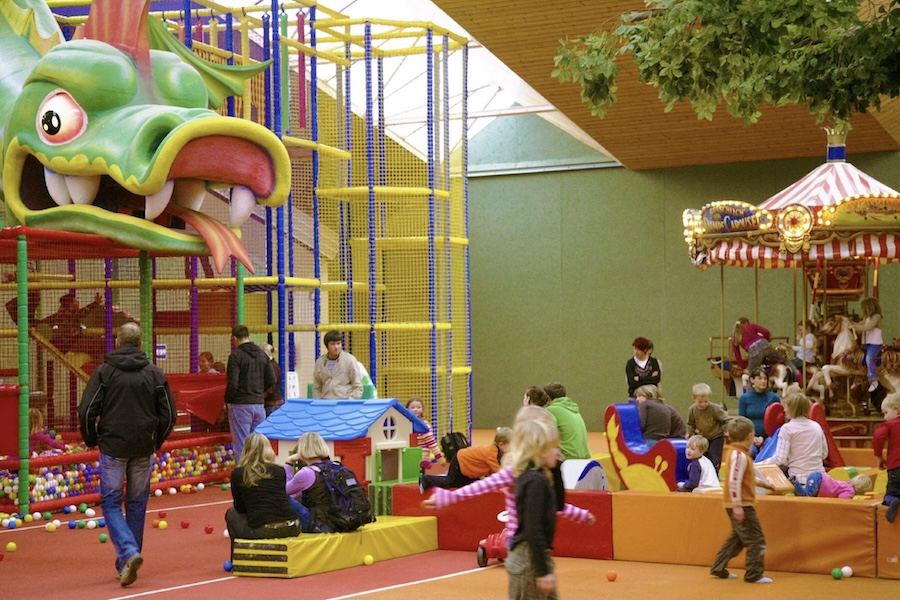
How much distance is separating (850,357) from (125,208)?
8895 mm

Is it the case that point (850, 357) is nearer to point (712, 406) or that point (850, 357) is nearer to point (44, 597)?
point (712, 406)

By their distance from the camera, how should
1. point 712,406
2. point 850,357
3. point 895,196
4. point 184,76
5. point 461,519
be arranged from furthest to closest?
point 850,357 < point 895,196 < point 184,76 < point 712,406 < point 461,519

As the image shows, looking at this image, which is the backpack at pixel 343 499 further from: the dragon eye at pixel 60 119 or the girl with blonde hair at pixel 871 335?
the girl with blonde hair at pixel 871 335

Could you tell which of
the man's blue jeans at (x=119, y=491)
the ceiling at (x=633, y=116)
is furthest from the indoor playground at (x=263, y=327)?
the ceiling at (x=633, y=116)

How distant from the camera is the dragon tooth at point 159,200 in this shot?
39.5 ft

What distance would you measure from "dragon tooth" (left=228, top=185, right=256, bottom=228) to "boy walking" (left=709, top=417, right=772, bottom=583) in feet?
18.8

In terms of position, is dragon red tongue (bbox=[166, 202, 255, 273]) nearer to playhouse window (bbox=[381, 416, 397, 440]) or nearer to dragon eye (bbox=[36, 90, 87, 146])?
dragon eye (bbox=[36, 90, 87, 146])

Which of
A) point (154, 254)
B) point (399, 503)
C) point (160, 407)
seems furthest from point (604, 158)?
point (160, 407)

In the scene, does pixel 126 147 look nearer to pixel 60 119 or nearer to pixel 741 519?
pixel 60 119

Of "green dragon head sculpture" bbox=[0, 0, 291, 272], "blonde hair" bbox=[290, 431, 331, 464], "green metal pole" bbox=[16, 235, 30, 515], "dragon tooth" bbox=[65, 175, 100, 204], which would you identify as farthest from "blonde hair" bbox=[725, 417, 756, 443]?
"dragon tooth" bbox=[65, 175, 100, 204]

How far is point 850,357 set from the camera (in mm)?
15945

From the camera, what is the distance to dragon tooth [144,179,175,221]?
12.0 metres

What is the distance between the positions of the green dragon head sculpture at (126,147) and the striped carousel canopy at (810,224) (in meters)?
6.14

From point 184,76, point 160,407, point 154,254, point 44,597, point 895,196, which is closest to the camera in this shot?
point 44,597
